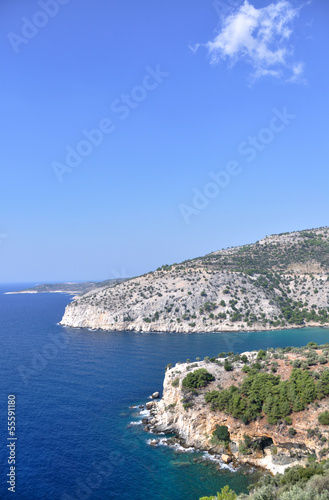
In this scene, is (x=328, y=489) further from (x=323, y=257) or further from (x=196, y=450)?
(x=323, y=257)

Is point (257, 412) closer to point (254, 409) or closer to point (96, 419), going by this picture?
point (254, 409)

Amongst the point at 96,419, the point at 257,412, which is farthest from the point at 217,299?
the point at 257,412

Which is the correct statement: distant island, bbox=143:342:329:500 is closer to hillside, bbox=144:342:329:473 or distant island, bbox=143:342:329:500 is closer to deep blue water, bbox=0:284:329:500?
hillside, bbox=144:342:329:473

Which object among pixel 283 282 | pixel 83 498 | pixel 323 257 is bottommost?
pixel 83 498

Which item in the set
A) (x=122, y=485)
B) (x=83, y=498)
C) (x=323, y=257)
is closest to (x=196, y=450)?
(x=122, y=485)

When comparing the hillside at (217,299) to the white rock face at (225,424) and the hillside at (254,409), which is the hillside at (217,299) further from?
the hillside at (254,409)

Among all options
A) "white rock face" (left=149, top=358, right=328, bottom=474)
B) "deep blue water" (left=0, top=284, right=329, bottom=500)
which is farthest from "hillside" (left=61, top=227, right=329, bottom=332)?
"white rock face" (left=149, top=358, right=328, bottom=474)
